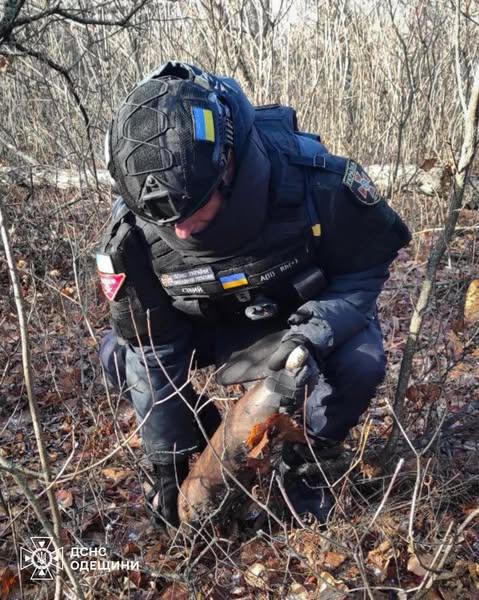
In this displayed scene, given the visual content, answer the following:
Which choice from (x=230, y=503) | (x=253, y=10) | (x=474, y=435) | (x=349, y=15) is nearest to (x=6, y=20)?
(x=230, y=503)

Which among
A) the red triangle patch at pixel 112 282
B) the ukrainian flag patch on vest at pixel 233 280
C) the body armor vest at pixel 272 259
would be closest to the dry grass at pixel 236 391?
the red triangle patch at pixel 112 282

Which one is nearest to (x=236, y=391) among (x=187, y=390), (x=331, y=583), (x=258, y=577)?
(x=187, y=390)

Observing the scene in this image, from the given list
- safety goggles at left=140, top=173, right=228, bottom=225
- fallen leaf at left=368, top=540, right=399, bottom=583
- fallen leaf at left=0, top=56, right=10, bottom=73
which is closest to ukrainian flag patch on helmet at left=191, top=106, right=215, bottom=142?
safety goggles at left=140, top=173, right=228, bottom=225

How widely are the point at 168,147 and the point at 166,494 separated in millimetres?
1378

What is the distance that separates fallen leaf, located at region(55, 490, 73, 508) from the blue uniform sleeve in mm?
1252

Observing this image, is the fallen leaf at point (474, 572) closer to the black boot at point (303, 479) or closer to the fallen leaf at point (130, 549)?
the black boot at point (303, 479)

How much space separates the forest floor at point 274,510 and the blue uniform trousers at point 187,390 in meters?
0.12

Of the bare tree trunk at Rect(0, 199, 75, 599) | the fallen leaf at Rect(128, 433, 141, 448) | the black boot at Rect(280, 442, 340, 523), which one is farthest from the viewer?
the fallen leaf at Rect(128, 433, 141, 448)

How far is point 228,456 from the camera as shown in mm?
2033

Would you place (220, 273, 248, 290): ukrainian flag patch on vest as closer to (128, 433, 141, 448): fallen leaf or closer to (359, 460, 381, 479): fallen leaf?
(359, 460, 381, 479): fallen leaf

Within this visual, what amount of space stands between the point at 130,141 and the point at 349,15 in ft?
14.3

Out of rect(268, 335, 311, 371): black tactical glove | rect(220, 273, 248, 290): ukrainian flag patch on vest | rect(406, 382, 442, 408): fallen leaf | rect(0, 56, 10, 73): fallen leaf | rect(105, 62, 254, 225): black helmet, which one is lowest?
rect(406, 382, 442, 408): fallen leaf

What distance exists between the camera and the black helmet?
64.3 inches

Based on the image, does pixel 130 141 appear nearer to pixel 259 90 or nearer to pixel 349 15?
pixel 259 90
